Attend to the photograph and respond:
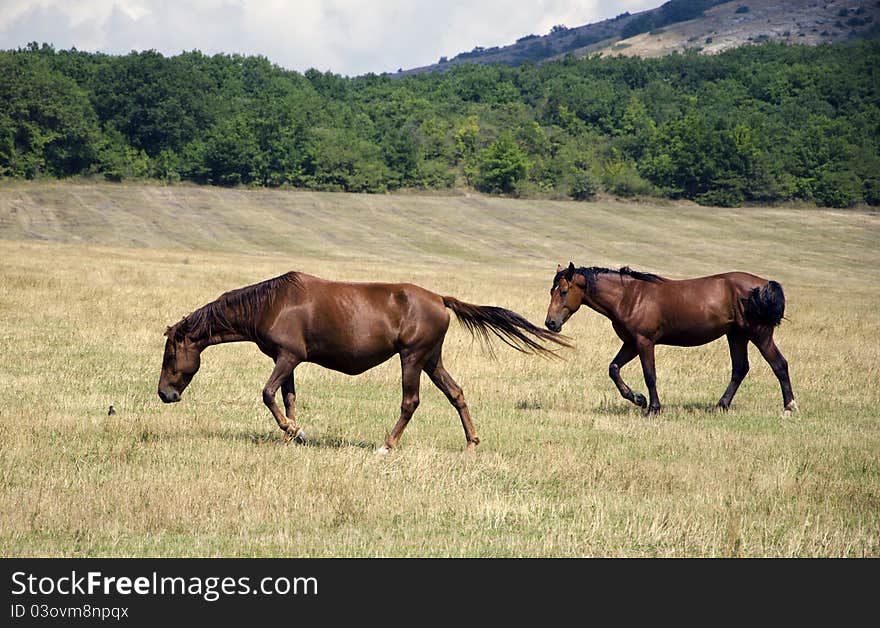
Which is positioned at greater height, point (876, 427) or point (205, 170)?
point (205, 170)

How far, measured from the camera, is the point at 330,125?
100 meters

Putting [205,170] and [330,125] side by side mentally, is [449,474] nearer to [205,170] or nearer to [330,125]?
[205,170]

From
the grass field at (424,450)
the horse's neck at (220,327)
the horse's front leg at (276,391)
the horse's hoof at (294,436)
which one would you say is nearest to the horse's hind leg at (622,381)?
the grass field at (424,450)

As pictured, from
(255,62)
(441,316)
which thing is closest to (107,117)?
(255,62)

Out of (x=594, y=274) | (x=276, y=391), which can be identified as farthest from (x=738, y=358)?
(x=276, y=391)

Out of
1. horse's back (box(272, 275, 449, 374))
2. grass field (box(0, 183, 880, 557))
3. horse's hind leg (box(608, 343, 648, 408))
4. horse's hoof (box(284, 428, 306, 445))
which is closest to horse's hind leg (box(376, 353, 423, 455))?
horse's back (box(272, 275, 449, 374))

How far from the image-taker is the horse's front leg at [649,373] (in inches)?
547

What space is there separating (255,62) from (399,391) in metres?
114

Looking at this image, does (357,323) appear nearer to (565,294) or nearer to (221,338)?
(221,338)

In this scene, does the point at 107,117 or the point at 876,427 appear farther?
the point at 107,117

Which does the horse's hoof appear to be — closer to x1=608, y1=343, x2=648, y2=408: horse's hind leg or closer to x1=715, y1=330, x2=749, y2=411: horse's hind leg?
x1=608, y1=343, x2=648, y2=408: horse's hind leg

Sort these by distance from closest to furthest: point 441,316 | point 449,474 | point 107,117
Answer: point 449,474 < point 441,316 < point 107,117

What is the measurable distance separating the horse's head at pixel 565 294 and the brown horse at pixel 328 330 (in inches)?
129
